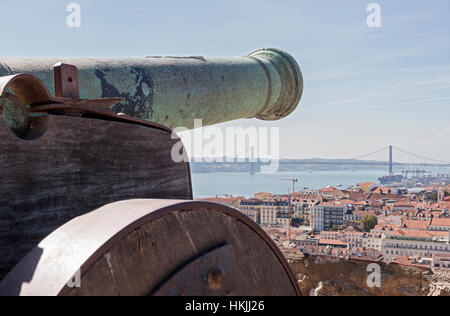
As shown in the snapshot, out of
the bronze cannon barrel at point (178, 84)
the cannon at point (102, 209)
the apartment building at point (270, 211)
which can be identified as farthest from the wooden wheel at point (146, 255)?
the apartment building at point (270, 211)

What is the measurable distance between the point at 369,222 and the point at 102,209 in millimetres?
32146

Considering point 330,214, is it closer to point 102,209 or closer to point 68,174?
point 68,174

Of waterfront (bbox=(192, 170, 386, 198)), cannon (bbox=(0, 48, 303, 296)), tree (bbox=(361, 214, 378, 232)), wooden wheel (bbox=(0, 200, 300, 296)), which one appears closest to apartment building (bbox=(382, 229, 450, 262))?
tree (bbox=(361, 214, 378, 232))

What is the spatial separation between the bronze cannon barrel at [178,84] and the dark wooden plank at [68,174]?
39cm

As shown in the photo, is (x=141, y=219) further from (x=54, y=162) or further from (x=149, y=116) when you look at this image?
(x=149, y=116)

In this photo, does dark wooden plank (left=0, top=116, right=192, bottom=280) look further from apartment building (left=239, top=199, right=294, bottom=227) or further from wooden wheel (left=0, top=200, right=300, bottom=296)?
apartment building (left=239, top=199, right=294, bottom=227)

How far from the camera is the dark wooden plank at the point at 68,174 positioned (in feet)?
3.27

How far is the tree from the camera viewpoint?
102ft

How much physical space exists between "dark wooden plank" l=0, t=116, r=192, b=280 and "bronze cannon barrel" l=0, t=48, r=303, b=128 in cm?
39

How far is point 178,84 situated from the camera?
196 centimetres

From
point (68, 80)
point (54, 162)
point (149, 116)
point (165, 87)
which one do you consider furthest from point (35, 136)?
point (165, 87)

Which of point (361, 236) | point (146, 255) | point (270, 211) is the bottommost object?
point (270, 211)

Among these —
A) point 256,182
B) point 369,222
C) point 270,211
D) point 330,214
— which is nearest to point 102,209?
point 369,222

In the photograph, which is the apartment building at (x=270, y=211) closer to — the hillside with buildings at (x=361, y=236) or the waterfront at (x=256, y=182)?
the hillside with buildings at (x=361, y=236)
